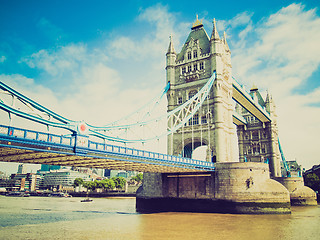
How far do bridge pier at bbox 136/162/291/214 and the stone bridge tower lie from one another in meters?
3.89

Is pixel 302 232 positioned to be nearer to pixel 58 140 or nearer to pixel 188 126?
pixel 58 140

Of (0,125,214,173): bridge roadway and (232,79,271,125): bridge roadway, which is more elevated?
(232,79,271,125): bridge roadway

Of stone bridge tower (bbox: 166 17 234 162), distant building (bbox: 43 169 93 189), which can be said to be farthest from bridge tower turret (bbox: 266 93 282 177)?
distant building (bbox: 43 169 93 189)

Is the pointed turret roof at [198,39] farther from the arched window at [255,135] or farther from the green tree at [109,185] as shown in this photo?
the green tree at [109,185]

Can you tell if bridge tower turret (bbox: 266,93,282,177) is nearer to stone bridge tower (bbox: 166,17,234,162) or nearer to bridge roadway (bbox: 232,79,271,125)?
bridge roadway (bbox: 232,79,271,125)

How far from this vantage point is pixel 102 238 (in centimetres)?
1717

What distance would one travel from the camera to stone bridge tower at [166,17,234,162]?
37.4m

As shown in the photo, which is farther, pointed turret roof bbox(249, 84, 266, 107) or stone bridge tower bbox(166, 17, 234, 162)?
pointed turret roof bbox(249, 84, 266, 107)

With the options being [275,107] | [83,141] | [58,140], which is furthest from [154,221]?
[275,107]

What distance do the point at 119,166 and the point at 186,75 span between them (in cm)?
2011

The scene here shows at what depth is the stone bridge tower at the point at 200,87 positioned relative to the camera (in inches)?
1474

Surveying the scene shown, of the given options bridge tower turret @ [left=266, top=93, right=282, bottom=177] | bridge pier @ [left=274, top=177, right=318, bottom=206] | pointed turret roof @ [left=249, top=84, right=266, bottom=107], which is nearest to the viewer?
bridge pier @ [left=274, top=177, right=318, bottom=206]

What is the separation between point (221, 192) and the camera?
31141 mm

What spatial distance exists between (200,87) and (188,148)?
9.19 meters
